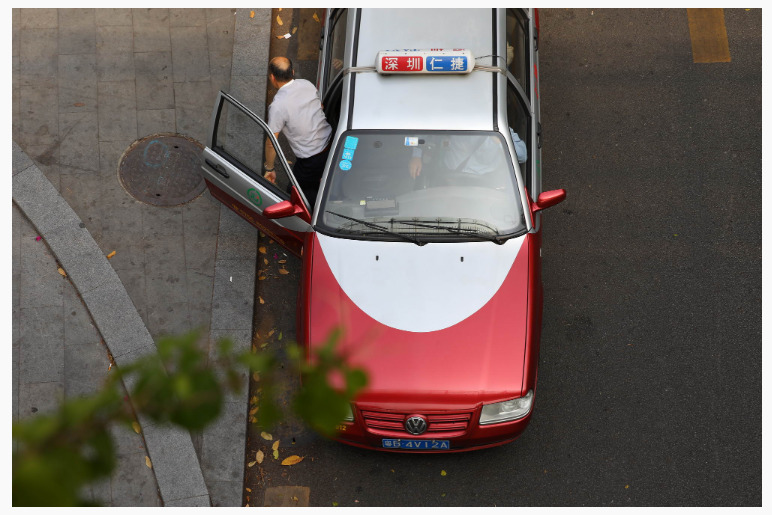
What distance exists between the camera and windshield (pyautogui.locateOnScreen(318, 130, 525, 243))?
5.25m

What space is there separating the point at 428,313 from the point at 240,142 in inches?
98.3

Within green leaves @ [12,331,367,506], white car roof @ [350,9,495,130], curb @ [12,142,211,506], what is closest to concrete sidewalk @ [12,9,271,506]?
curb @ [12,142,211,506]

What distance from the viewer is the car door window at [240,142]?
223 inches

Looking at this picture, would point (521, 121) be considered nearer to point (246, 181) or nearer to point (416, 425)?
point (246, 181)

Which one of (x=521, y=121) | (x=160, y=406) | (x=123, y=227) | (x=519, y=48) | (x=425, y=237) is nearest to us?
(x=160, y=406)

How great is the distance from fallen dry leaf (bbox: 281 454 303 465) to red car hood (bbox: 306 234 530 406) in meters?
1.28

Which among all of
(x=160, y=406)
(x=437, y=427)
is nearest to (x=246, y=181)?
(x=437, y=427)

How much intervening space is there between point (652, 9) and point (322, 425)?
22.8ft

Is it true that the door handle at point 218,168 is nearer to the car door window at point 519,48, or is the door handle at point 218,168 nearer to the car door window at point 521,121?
the car door window at point 521,121

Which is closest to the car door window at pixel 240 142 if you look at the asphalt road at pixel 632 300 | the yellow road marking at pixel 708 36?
the asphalt road at pixel 632 300

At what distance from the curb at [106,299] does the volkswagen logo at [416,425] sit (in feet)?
6.54

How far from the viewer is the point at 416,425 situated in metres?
5.10

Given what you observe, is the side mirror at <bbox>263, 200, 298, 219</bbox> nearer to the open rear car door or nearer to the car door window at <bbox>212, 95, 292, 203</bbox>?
the open rear car door
